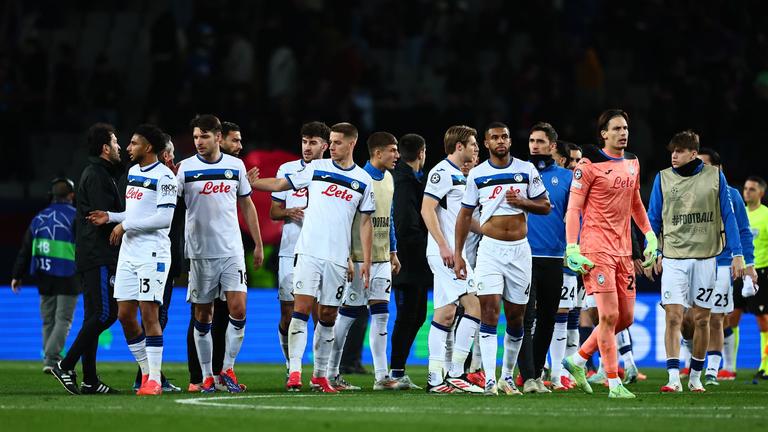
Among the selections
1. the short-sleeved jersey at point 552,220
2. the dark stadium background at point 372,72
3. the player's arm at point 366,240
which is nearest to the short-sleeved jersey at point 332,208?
the player's arm at point 366,240

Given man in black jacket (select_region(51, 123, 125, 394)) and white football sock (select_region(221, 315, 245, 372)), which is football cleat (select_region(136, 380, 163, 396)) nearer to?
man in black jacket (select_region(51, 123, 125, 394))

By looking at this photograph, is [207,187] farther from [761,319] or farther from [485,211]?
[761,319]

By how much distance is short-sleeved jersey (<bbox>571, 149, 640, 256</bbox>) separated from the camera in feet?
40.6

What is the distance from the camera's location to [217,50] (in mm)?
25688

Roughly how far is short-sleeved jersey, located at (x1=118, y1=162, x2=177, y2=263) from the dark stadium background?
9496 mm

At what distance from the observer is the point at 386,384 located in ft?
45.5

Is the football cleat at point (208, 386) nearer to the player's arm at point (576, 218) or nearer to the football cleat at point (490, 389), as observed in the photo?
the football cleat at point (490, 389)

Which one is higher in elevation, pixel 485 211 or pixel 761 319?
pixel 485 211

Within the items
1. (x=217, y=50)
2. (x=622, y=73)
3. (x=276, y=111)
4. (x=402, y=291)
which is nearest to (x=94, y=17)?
(x=217, y=50)

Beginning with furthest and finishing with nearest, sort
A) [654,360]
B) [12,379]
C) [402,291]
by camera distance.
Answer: [654,360] < [12,379] < [402,291]

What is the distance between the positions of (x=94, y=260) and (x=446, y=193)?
11.6 feet

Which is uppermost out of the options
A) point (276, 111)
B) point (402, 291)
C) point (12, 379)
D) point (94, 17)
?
point (94, 17)

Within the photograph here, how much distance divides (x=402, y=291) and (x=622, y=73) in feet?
48.0

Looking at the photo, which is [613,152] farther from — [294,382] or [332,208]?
[294,382]
